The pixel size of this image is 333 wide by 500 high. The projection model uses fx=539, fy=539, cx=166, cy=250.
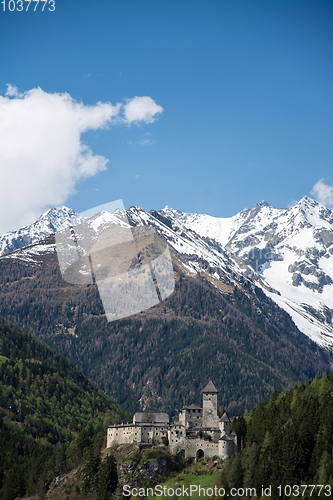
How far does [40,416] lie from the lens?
158250 millimetres

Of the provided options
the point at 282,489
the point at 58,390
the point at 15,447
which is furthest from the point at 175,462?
the point at 58,390

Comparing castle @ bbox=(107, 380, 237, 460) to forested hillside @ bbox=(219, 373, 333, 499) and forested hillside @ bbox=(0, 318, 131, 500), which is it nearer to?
forested hillside @ bbox=(219, 373, 333, 499)

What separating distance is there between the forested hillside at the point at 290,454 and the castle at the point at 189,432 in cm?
430

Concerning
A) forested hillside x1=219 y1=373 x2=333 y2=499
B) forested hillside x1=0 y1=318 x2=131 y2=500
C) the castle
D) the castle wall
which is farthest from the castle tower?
forested hillside x1=0 y1=318 x2=131 y2=500

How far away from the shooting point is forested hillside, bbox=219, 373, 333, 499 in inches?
2854

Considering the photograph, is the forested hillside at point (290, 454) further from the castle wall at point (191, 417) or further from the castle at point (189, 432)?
the castle wall at point (191, 417)

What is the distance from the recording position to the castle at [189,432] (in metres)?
87.0

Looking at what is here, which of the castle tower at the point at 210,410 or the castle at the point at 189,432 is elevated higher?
the castle tower at the point at 210,410

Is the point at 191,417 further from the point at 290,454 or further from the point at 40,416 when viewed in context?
the point at 40,416

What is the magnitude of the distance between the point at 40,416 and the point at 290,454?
101 m

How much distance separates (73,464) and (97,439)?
6.33 metres

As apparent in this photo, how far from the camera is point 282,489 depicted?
238ft

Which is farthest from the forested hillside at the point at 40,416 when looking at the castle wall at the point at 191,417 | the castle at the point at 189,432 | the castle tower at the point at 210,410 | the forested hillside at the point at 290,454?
the forested hillside at the point at 290,454

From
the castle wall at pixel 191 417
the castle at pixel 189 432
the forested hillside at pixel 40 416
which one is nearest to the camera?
the castle at pixel 189 432
